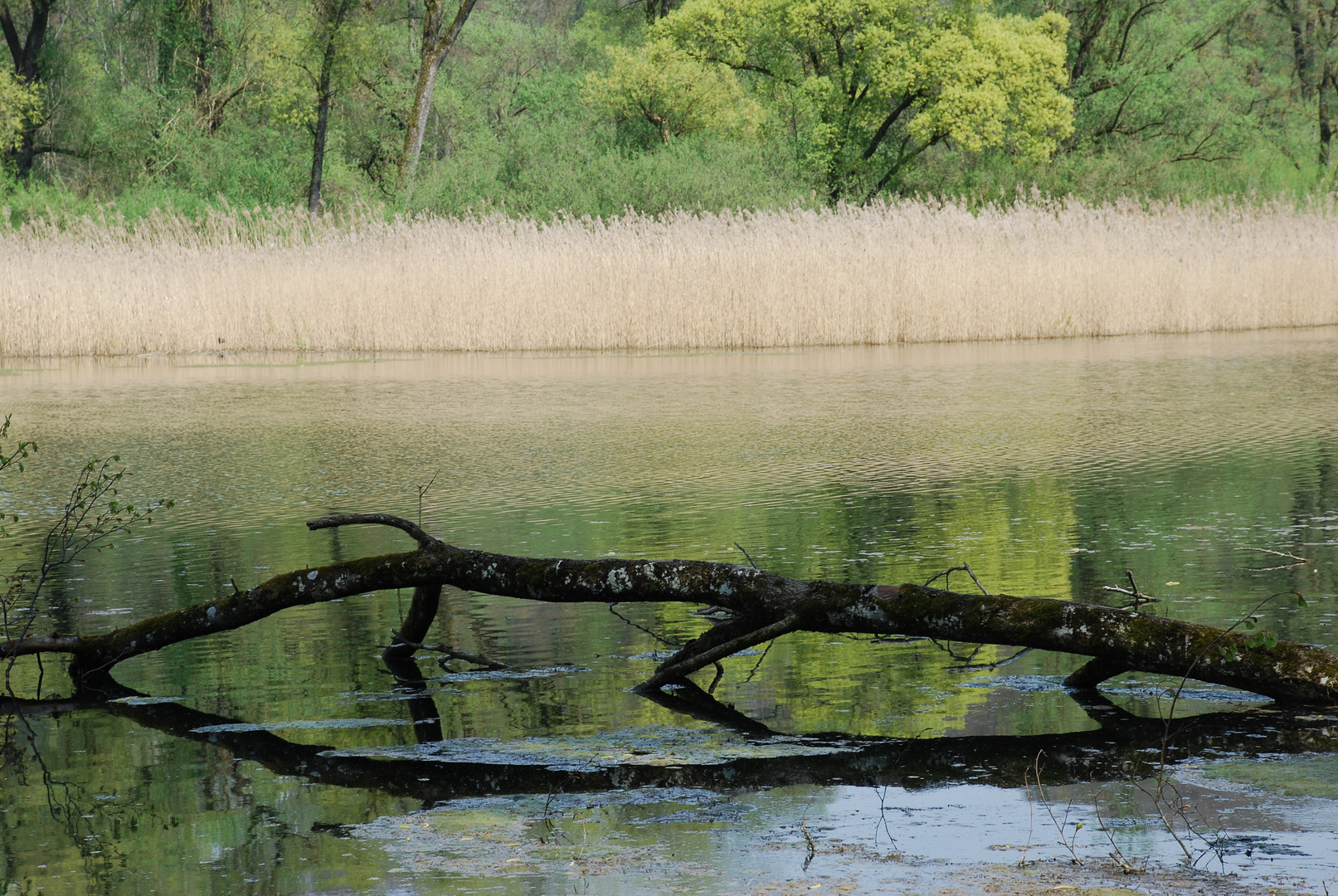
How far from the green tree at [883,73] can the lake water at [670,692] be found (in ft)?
75.8

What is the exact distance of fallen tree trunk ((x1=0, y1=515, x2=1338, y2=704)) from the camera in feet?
12.4

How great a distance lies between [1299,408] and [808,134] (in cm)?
2499

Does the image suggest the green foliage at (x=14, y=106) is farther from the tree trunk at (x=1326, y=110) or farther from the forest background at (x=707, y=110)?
the tree trunk at (x=1326, y=110)

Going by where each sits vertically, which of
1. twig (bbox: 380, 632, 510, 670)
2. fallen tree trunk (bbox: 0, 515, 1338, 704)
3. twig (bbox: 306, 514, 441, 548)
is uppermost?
twig (bbox: 306, 514, 441, 548)

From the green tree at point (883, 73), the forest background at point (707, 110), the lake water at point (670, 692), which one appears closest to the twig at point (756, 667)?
the lake water at point (670, 692)

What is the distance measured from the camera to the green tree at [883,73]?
33.3 m

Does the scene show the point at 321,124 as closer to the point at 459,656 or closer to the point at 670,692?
the point at 459,656

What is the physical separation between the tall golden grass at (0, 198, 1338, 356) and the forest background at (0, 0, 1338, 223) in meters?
11.0

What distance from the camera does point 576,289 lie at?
732 inches

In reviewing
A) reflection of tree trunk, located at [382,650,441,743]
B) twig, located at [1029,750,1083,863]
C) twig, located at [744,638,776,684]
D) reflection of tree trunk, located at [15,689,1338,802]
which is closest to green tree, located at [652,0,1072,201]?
twig, located at [744,638,776,684]

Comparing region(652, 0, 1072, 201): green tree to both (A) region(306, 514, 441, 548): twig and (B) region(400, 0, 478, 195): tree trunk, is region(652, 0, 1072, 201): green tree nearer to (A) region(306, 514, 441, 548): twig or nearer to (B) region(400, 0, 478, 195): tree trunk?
(B) region(400, 0, 478, 195): tree trunk

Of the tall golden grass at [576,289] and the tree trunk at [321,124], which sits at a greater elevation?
the tree trunk at [321,124]

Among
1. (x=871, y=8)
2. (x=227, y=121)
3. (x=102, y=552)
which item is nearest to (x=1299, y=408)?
(x=102, y=552)

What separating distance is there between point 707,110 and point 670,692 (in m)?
31.1
